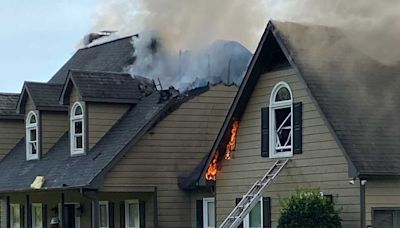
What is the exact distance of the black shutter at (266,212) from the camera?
75.9 feet

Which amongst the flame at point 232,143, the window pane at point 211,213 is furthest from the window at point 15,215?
the flame at point 232,143

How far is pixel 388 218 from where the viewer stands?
67.3 feet

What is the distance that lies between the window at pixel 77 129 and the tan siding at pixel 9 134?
19.4 feet

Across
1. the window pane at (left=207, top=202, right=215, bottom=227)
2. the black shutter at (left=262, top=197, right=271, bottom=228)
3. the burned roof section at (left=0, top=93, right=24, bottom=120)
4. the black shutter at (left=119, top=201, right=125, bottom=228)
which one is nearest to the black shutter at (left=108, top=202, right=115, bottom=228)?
the black shutter at (left=119, top=201, right=125, bottom=228)

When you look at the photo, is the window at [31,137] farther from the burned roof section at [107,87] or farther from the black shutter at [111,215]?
the black shutter at [111,215]

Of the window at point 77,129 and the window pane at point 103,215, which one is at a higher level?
the window at point 77,129

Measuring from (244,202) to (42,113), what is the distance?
10.6m

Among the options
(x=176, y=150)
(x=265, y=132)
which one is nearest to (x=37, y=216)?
(x=176, y=150)

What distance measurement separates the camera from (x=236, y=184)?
967 inches

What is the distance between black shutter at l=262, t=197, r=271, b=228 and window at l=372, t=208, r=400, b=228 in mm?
3377

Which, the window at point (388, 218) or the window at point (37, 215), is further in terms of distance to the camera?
the window at point (37, 215)

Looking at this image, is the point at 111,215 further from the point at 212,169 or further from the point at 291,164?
the point at 291,164

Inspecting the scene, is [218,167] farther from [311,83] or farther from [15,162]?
[15,162]

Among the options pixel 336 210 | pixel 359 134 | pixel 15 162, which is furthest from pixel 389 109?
pixel 15 162
